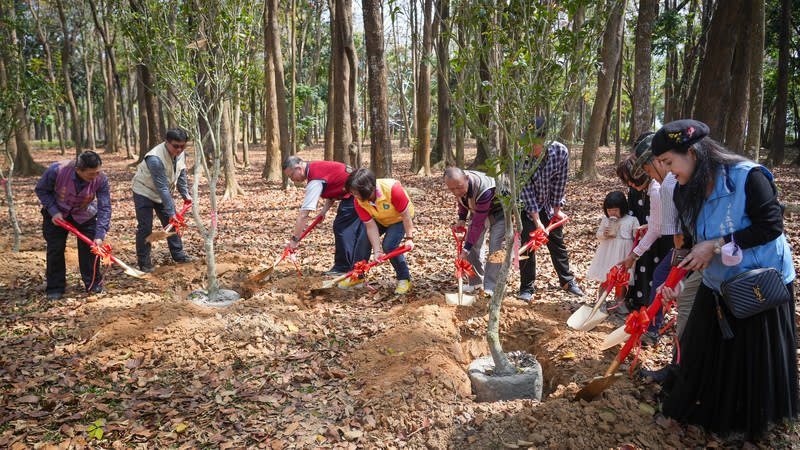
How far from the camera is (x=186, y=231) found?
816 cm

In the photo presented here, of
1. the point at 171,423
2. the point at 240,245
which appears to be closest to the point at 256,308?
the point at 171,423

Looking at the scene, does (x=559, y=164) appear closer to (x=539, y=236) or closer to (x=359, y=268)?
(x=539, y=236)

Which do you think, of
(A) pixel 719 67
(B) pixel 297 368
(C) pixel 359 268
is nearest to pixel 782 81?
(A) pixel 719 67

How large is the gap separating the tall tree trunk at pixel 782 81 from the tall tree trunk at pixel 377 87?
37.8ft

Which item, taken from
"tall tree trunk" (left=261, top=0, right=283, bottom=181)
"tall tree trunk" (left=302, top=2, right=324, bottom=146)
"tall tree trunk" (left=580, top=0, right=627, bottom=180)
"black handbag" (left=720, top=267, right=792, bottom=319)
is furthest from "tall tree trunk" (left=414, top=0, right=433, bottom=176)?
"black handbag" (left=720, top=267, right=792, bottom=319)

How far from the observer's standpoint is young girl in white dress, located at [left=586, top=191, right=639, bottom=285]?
4.18 metres

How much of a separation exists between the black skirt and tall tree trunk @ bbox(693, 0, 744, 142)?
5215 millimetres

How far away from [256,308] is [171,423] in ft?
5.28

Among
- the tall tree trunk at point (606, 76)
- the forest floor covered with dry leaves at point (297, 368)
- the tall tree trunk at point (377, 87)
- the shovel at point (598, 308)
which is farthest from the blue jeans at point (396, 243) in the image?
the tall tree trunk at point (606, 76)

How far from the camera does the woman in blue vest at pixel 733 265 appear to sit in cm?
226

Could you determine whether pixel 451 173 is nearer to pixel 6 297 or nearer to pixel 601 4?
pixel 601 4

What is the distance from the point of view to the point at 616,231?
4.22 meters

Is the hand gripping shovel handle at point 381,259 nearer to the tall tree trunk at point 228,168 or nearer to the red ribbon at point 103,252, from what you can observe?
the red ribbon at point 103,252

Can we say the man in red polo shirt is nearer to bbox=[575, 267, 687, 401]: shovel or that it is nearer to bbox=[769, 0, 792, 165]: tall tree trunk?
bbox=[575, 267, 687, 401]: shovel
